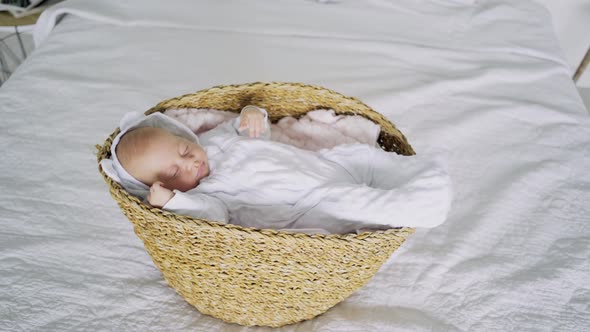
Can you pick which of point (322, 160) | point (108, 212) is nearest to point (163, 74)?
point (108, 212)

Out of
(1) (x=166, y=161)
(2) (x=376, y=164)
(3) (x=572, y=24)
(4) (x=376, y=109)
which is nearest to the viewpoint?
(1) (x=166, y=161)

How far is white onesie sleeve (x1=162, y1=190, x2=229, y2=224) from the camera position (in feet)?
2.61

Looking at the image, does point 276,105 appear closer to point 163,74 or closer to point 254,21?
point 163,74

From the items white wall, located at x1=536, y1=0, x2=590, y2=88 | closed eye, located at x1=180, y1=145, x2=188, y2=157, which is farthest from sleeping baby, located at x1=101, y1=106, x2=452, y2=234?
white wall, located at x1=536, y1=0, x2=590, y2=88

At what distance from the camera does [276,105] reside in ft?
3.77

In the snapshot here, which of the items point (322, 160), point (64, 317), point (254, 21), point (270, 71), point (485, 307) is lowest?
point (485, 307)

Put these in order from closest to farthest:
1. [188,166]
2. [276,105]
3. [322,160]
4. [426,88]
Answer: [188,166] → [322,160] → [276,105] → [426,88]

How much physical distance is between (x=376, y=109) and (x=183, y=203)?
2.21ft

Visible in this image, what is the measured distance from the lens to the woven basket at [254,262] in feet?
2.31

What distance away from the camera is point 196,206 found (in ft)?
2.69

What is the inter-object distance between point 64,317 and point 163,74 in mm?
752

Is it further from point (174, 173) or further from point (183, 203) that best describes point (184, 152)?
point (183, 203)

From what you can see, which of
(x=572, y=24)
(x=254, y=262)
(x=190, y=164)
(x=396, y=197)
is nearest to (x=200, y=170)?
(x=190, y=164)

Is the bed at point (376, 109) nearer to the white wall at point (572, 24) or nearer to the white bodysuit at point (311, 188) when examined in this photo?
the white bodysuit at point (311, 188)
